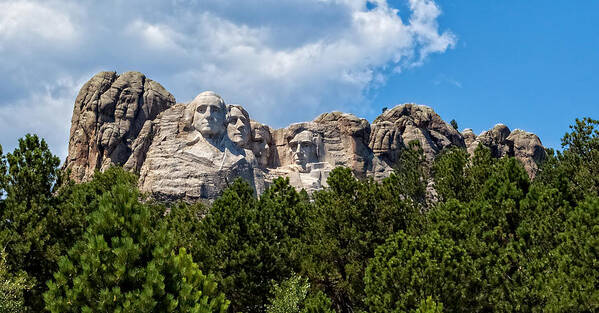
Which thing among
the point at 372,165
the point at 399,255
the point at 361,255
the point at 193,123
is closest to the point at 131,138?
the point at 193,123

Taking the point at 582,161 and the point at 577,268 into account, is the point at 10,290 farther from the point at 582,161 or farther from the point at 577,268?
the point at 582,161

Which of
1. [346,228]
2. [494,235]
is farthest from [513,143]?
[494,235]

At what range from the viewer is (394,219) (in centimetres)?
2573

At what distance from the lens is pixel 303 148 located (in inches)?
2331

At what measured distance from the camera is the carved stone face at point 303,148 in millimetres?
58781

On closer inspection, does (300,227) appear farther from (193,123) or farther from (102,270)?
(193,123)

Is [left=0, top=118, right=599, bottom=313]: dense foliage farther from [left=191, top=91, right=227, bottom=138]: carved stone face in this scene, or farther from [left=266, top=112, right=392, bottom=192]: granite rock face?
[left=266, top=112, right=392, bottom=192]: granite rock face

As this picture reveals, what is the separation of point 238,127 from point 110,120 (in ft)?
40.7

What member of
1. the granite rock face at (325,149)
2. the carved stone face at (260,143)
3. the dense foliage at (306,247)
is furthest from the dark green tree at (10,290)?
the carved stone face at (260,143)

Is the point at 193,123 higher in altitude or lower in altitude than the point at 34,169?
higher

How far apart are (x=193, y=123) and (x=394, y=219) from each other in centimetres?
3107

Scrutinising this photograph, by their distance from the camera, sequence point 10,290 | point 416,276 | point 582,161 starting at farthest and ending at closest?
point 582,161 < point 10,290 < point 416,276

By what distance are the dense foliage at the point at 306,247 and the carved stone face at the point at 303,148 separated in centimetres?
2738

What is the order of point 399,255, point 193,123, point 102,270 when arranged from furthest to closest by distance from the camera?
point 193,123 < point 399,255 < point 102,270
